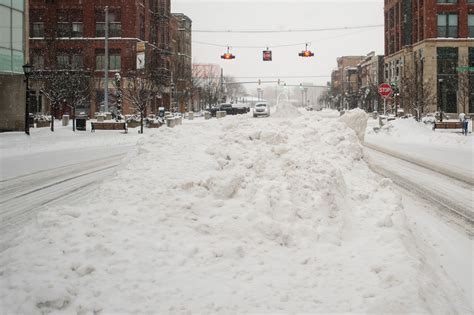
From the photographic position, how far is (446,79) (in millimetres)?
56875

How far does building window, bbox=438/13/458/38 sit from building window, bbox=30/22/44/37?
151 ft

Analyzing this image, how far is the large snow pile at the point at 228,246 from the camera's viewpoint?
15.7 ft

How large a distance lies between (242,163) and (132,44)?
5309 centimetres

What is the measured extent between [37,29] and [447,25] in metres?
47.3

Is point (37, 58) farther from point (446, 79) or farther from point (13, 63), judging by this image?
point (446, 79)

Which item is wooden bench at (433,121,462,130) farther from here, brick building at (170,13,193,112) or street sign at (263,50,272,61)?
brick building at (170,13,193,112)

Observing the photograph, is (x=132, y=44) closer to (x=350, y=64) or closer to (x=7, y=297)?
(x=7, y=297)

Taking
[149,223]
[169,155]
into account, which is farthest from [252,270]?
[169,155]

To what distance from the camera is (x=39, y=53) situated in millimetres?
58938

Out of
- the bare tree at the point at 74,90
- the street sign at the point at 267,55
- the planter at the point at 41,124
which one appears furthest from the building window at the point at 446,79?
the planter at the point at 41,124

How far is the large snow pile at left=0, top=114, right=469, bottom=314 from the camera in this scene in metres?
4.79

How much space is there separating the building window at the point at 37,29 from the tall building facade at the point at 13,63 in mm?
32311

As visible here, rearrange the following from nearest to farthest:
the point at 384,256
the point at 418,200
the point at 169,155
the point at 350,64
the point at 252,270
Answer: the point at 252,270
the point at 384,256
the point at 169,155
the point at 418,200
the point at 350,64

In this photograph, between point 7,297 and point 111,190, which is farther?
point 111,190
